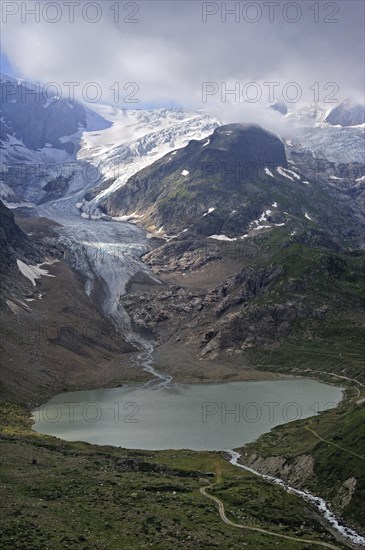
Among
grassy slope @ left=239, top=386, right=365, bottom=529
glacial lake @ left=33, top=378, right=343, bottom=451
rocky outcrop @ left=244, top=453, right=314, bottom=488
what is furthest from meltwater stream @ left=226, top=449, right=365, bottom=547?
glacial lake @ left=33, top=378, right=343, bottom=451

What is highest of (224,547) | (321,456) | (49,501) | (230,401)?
(230,401)

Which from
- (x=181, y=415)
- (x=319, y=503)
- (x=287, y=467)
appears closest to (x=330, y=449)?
(x=287, y=467)

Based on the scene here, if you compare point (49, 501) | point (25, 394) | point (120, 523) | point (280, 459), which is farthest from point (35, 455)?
point (25, 394)

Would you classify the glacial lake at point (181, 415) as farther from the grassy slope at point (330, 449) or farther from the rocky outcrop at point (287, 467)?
the rocky outcrop at point (287, 467)

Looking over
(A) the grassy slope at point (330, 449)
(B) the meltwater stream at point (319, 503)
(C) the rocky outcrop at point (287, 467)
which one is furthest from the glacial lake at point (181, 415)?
(B) the meltwater stream at point (319, 503)

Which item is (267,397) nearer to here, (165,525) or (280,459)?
(280,459)

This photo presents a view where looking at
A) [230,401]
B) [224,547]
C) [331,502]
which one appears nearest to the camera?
[224,547]
